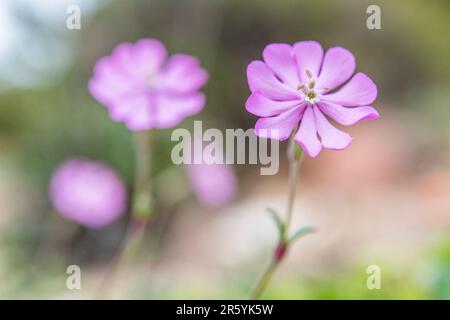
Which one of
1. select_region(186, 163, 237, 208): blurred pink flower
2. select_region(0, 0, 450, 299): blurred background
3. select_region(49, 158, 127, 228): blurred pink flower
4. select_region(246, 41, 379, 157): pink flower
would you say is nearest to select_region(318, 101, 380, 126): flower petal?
select_region(246, 41, 379, 157): pink flower

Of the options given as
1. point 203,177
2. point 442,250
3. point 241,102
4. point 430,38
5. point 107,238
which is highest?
point 430,38

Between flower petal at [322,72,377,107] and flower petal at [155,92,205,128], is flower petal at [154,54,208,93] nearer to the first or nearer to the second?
flower petal at [155,92,205,128]

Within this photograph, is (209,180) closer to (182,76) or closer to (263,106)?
(182,76)

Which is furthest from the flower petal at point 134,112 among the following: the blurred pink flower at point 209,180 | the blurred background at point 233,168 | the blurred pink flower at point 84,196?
the blurred pink flower at point 84,196

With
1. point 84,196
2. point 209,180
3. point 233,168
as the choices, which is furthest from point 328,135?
point 233,168
